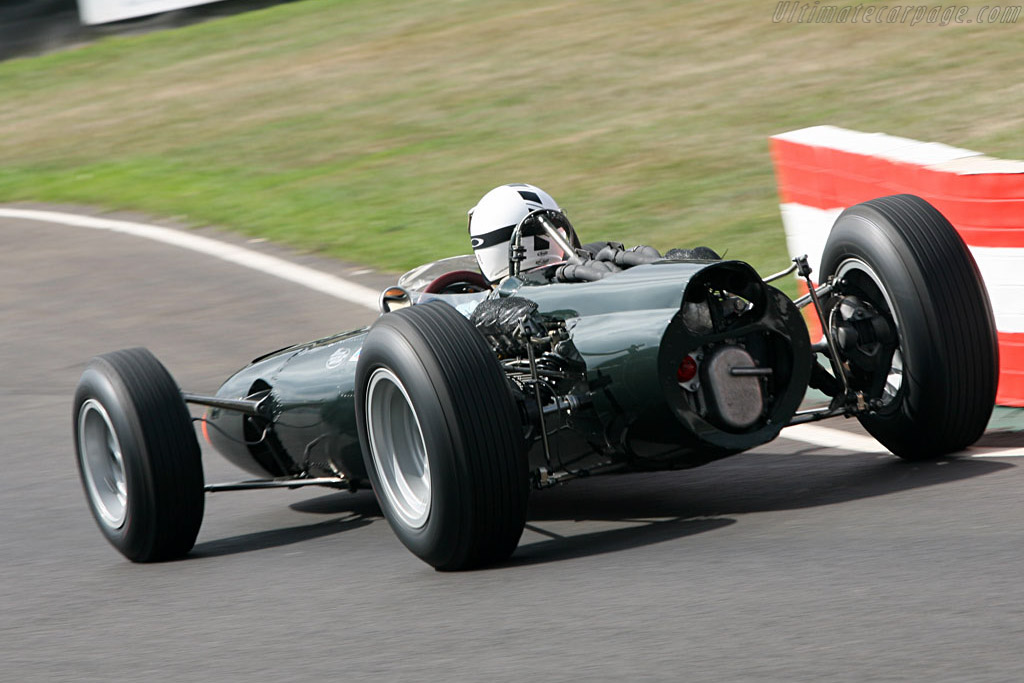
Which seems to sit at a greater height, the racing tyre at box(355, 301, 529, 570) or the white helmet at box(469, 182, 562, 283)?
the white helmet at box(469, 182, 562, 283)

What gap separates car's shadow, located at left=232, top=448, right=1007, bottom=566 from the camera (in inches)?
227

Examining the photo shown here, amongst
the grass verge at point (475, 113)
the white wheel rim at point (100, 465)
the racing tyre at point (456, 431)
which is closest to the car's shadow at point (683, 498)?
the racing tyre at point (456, 431)

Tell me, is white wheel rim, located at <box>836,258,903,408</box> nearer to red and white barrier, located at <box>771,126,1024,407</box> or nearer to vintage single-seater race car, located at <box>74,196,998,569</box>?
vintage single-seater race car, located at <box>74,196,998,569</box>

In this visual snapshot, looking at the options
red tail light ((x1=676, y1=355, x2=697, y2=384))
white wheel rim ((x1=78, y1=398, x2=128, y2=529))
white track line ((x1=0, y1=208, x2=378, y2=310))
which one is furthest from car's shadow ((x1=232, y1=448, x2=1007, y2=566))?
white track line ((x1=0, y1=208, x2=378, y2=310))

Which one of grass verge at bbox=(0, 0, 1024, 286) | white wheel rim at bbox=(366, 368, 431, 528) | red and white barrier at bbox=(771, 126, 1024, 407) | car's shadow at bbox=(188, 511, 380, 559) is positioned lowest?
car's shadow at bbox=(188, 511, 380, 559)

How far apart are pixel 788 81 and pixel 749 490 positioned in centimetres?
1120

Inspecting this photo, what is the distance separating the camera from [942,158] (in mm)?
7410

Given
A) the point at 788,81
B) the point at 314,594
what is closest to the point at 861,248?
the point at 314,594

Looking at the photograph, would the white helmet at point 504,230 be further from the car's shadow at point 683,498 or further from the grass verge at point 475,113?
the grass verge at point 475,113

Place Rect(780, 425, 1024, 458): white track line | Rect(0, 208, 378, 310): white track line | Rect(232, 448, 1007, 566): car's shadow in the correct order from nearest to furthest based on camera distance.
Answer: Rect(232, 448, 1007, 566): car's shadow → Rect(780, 425, 1024, 458): white track line → Rect(0, 208, 378, 310): white track line

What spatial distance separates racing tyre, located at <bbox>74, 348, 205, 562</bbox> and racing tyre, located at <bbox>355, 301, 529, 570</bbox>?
1056mm

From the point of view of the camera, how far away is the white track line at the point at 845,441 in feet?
20.2

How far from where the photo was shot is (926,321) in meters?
5.78

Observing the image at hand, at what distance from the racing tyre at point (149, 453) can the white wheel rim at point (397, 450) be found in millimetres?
924
